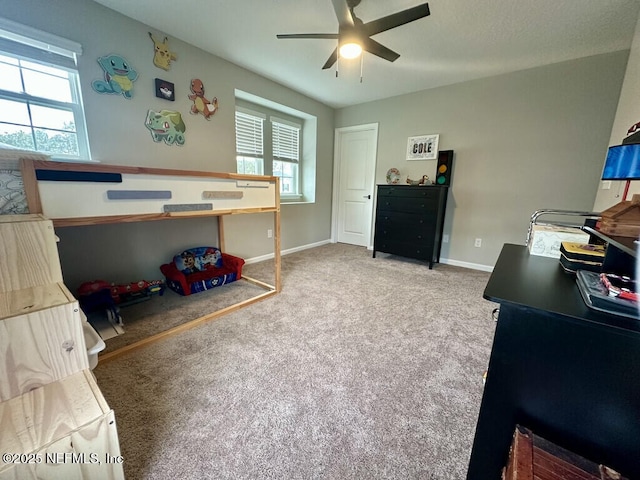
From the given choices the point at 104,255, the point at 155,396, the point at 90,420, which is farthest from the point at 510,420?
the point at 104,255

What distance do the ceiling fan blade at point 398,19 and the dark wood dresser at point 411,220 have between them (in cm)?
191

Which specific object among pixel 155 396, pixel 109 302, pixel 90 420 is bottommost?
pixel 155 396

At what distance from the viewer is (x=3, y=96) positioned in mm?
1687

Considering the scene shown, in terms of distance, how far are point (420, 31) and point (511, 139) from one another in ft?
5.72

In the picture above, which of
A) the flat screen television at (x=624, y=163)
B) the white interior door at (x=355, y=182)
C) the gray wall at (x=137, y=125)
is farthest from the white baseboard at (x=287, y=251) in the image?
the flat screen television at (x=624, y=163)

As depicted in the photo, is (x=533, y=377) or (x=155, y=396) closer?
(x=533, y=377)

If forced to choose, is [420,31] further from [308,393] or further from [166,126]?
[308,393]

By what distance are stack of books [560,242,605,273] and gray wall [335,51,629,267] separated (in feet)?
7.59

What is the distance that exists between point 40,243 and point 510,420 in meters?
1.79

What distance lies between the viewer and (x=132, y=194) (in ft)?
4.87

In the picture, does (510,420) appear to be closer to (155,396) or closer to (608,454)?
(608,454)

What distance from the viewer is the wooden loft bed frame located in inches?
47.5

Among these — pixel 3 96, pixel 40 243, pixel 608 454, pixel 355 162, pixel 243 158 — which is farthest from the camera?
pixel 355 162

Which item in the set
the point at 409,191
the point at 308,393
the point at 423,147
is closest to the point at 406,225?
the point at 409,191
